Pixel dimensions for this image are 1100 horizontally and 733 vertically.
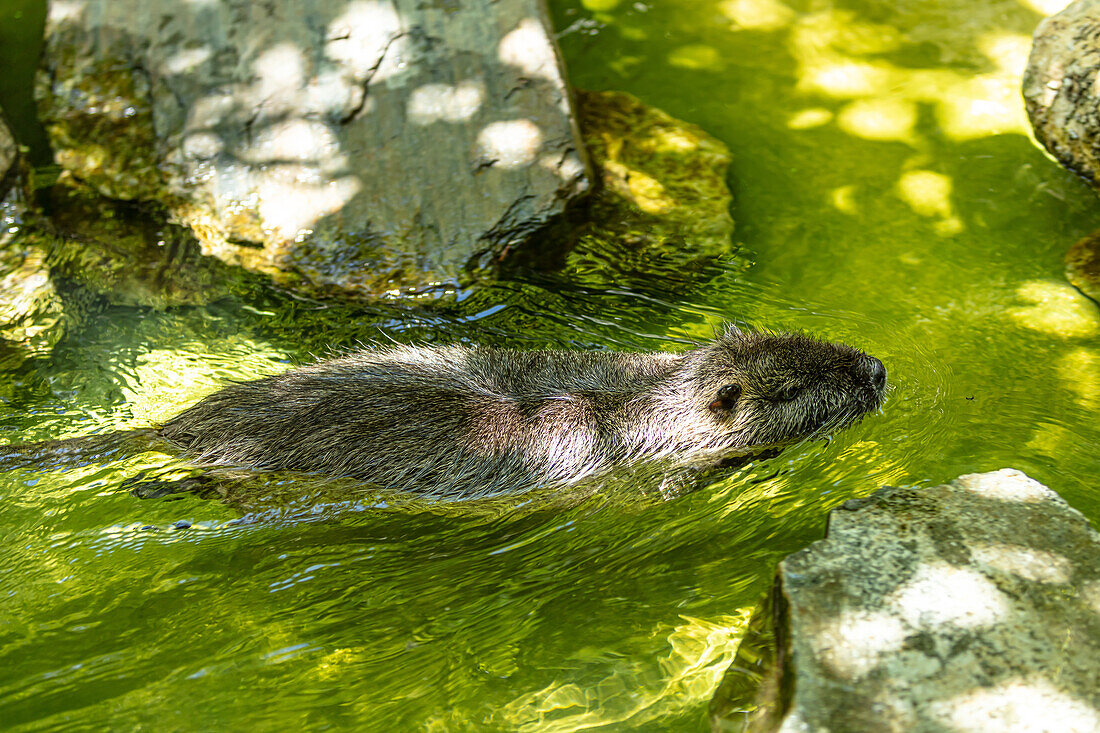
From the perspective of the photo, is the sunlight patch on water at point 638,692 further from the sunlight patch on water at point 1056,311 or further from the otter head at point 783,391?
the sunlight patch on water at point 1056,311

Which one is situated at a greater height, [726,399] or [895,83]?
[895,83]

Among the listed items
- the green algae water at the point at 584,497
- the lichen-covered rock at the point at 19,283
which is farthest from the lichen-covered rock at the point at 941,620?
the lichen-covered rock at the point at 19,283

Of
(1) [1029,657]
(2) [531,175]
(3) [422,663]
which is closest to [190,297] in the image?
(2) [531,175]

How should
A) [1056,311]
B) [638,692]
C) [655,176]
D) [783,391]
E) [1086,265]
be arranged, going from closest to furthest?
[638,692]
[783,391]
[1056,311]
[1086,265]
[655,176]

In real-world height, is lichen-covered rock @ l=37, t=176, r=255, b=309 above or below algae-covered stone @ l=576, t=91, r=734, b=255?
above

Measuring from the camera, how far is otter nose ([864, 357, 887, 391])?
11.1ft

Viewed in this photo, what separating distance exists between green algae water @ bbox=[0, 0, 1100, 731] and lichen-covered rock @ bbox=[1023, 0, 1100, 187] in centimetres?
25

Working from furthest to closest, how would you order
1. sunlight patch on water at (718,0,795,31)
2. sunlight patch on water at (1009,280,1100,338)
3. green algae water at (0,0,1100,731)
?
1. sunlight patch on water at (718,0,795,31)
2. sunlight patch on water at (1009,280,1100,338)
3. green algae water at (0,0,1100,731)

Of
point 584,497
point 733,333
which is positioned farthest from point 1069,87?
point 584,497

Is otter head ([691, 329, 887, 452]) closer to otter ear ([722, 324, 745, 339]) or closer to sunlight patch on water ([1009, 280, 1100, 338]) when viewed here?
otter ear ([722, 324, 745, 339])

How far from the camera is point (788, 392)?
11.0 feet

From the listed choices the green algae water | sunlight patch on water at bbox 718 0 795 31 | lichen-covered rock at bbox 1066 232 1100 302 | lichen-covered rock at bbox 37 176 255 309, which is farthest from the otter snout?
sunlight patch on water at bbox 718 0 795 31

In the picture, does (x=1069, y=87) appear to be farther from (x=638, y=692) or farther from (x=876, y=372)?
(x=638, y=692)

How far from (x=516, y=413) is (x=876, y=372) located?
1.38 m
